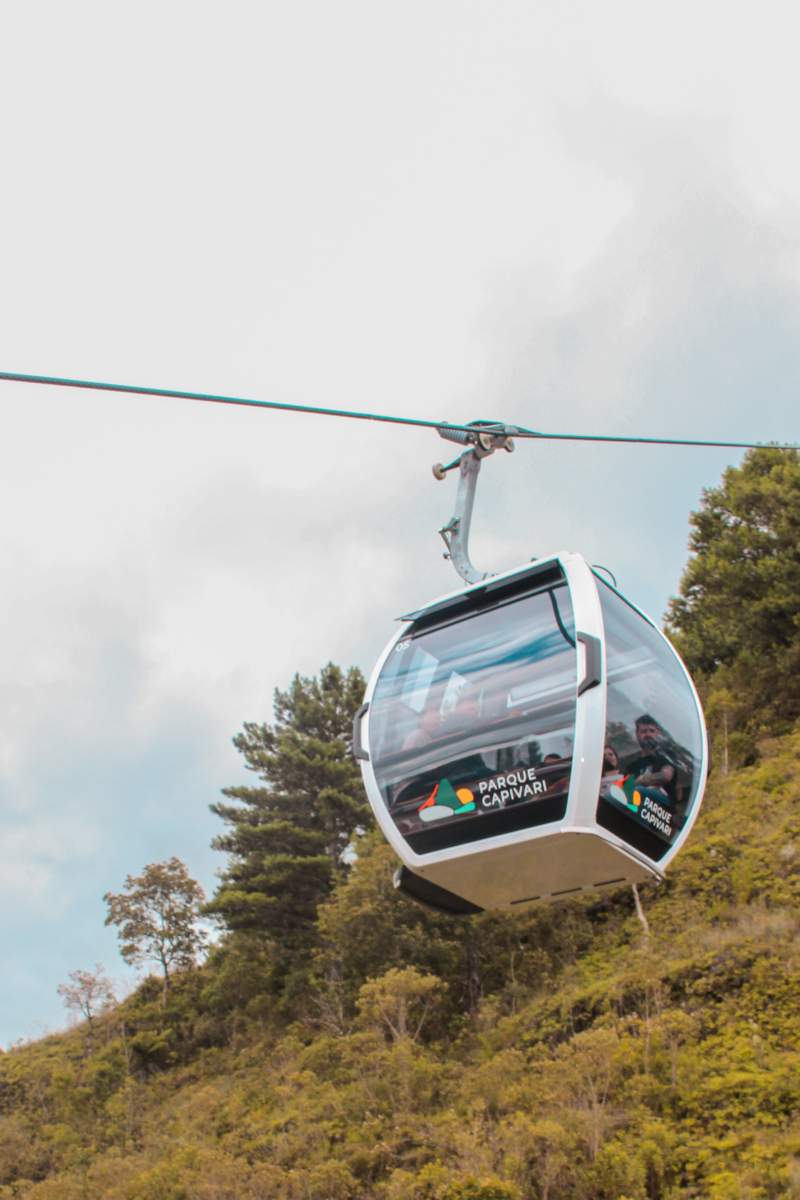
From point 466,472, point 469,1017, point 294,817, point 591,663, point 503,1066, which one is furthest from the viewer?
point 294,817

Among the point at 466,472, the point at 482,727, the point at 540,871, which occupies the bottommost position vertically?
the point at 540,871

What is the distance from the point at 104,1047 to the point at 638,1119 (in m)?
20.6

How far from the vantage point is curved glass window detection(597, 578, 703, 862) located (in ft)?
14.6

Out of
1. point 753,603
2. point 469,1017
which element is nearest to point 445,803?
point 469,1017

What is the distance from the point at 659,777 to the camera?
475 centimetres

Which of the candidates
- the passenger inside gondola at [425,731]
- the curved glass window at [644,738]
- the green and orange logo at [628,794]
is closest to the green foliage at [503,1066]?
the curved glass window at [644,738]

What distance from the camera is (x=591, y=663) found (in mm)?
4375

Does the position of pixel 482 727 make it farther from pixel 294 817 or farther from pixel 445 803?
pixel 294 817

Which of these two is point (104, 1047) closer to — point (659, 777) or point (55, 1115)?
point (55, 1115)

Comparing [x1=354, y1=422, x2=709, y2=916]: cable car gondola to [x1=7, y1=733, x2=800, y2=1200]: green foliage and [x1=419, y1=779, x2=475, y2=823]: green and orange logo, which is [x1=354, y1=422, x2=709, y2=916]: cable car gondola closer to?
[x1=419, y1=779, x2=475, y2=823]: green and orange logo

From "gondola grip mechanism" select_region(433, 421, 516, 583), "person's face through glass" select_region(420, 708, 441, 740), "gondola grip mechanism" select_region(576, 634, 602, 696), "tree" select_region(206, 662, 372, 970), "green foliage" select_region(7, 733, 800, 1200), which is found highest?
"tree" select_region(206, 662, 372, 970)

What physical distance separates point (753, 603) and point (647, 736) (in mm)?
17562

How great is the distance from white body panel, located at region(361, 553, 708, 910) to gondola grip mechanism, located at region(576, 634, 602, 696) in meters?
0.03

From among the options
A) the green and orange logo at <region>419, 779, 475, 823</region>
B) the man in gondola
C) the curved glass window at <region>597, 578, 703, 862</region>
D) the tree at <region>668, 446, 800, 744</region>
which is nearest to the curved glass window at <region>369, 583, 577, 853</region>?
the green and orange logo at <region>419, 779, 475, 823</region>
